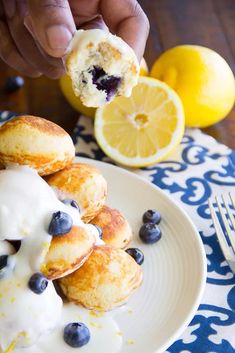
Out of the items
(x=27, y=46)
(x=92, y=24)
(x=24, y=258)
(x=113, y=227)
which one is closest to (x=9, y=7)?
(x=27, y=46)

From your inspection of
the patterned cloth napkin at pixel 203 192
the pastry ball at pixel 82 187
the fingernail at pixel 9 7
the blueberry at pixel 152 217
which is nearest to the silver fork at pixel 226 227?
the patterned cloth napkin at pixel 203 192

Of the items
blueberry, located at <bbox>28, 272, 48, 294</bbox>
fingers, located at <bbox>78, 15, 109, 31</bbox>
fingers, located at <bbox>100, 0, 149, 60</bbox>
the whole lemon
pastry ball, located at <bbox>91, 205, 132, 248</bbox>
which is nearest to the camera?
blueberry, located at <bbox>28, 272, 48, 294</bbox>

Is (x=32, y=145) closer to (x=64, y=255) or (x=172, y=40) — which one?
(x=64, y=255)

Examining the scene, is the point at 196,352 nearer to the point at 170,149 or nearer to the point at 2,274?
the point at 2,274

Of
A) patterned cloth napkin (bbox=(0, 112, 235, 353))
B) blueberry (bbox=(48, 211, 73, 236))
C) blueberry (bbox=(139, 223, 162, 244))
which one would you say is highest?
blueberry (bbox=(48, 211, 73, 236))

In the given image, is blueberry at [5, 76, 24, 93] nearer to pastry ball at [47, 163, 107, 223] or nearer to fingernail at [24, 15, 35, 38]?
fingernail at [24, 15, 35, 38]

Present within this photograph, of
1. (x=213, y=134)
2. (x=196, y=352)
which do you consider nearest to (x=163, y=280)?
(x=196, y=352)

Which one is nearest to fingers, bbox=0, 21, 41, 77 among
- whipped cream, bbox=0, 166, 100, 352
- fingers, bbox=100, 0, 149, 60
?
fingers, bbox=100, 0, 149, 60

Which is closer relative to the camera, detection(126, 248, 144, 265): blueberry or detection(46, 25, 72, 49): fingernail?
detection(46, 25, 72, 49): fingernail
